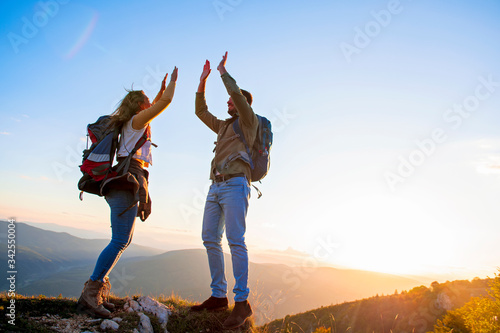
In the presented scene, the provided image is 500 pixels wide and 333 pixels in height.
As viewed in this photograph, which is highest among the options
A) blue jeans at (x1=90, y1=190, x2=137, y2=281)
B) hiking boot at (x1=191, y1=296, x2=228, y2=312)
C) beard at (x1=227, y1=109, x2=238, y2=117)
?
beard at (x1=227, y1=109, x2=238, y2=117)

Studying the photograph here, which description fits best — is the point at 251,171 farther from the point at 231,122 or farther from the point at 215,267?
the point at 215,267

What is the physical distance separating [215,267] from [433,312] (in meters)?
25.6

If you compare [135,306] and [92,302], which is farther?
[135,306]

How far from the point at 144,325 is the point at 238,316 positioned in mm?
1170

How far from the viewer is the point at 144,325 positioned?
3.62m

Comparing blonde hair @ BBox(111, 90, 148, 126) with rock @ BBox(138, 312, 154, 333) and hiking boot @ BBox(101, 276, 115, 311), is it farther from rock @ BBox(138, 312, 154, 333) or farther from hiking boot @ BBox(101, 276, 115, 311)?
rock @ BBox(138, 312, 154, 333)

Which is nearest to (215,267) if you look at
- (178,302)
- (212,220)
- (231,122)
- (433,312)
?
(212,220)

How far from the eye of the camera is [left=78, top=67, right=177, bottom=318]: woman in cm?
367

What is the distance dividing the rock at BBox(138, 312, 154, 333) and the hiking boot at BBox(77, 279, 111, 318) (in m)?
0.40

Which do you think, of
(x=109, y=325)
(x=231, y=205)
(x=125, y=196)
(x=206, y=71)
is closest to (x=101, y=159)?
(x=125, y=196)

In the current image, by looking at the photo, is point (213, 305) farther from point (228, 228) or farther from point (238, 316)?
point (228, 228)

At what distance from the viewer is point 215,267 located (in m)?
4.29

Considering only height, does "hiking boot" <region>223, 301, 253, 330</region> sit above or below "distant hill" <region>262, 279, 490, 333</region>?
above

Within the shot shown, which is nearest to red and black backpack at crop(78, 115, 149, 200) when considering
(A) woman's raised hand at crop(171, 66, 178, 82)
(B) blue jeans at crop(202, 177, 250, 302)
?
(A) woman's raised hand at crop(171, 66, 178, 82)
